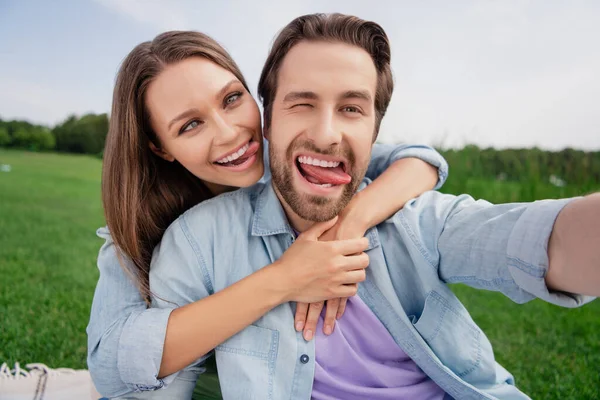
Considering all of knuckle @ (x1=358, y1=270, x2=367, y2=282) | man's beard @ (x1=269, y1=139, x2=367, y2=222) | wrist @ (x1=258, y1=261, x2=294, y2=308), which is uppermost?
man's beard @ (x1=269, y1=139, x2=367, y2=222)

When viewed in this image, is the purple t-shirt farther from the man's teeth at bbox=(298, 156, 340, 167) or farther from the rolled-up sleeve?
the rolled-up sleeve

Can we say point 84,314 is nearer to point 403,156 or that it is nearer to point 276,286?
point 276,286

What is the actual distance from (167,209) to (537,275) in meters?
1.64

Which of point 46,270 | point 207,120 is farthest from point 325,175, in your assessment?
point 46,270

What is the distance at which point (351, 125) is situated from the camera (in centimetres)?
191

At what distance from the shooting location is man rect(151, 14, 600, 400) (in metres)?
1.83

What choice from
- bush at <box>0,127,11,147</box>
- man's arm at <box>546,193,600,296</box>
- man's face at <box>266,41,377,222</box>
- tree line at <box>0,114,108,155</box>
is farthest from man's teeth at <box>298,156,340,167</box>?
bush at <box>0,127,11,147</box>

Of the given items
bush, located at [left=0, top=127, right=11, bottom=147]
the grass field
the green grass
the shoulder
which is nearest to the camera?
the shoulder

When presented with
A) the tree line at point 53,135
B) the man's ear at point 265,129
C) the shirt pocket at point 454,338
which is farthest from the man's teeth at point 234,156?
the tree line at point 53,135

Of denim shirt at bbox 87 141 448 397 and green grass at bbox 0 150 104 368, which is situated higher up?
denim shirt at bbox 87 141 448 397

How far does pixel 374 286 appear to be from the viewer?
1923 mm

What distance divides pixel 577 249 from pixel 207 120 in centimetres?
145

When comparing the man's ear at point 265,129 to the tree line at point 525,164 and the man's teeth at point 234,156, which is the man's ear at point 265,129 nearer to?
the man's teeth at point 234,156

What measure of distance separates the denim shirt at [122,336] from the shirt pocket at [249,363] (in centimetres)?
21
